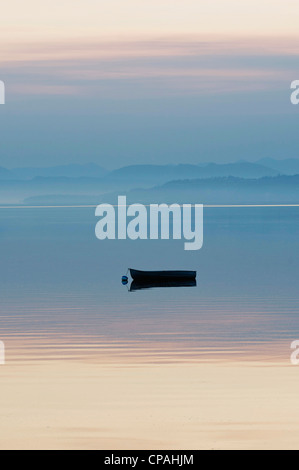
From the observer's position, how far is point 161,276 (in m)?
62.4

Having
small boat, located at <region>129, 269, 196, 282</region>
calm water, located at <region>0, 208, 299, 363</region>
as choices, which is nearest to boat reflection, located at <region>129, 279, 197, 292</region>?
small boat, located at <region>129, 269, 196, 282</region>

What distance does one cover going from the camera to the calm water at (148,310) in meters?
33.2

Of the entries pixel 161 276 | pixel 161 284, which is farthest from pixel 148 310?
pixel 161 276

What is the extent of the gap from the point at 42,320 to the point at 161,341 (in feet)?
23.8

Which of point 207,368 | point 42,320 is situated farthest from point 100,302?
point 207,368

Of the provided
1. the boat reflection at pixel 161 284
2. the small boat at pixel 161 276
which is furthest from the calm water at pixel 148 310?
the small boat at pixel 161 276

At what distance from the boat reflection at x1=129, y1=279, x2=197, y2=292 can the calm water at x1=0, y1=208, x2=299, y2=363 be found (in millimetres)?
995

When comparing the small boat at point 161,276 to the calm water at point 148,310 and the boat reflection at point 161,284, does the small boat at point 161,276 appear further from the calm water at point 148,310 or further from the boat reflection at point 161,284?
the calm water at point 148,310

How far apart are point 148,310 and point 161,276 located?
15485 mm

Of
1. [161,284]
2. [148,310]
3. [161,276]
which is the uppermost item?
Answer: [161,276]

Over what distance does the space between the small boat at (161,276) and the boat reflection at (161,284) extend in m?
0.15

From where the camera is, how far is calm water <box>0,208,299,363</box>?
3319 cm

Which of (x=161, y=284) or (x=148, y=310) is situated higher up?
(x=161, y=284)

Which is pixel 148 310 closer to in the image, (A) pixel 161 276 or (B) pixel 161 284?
(B) pixel 161 284
